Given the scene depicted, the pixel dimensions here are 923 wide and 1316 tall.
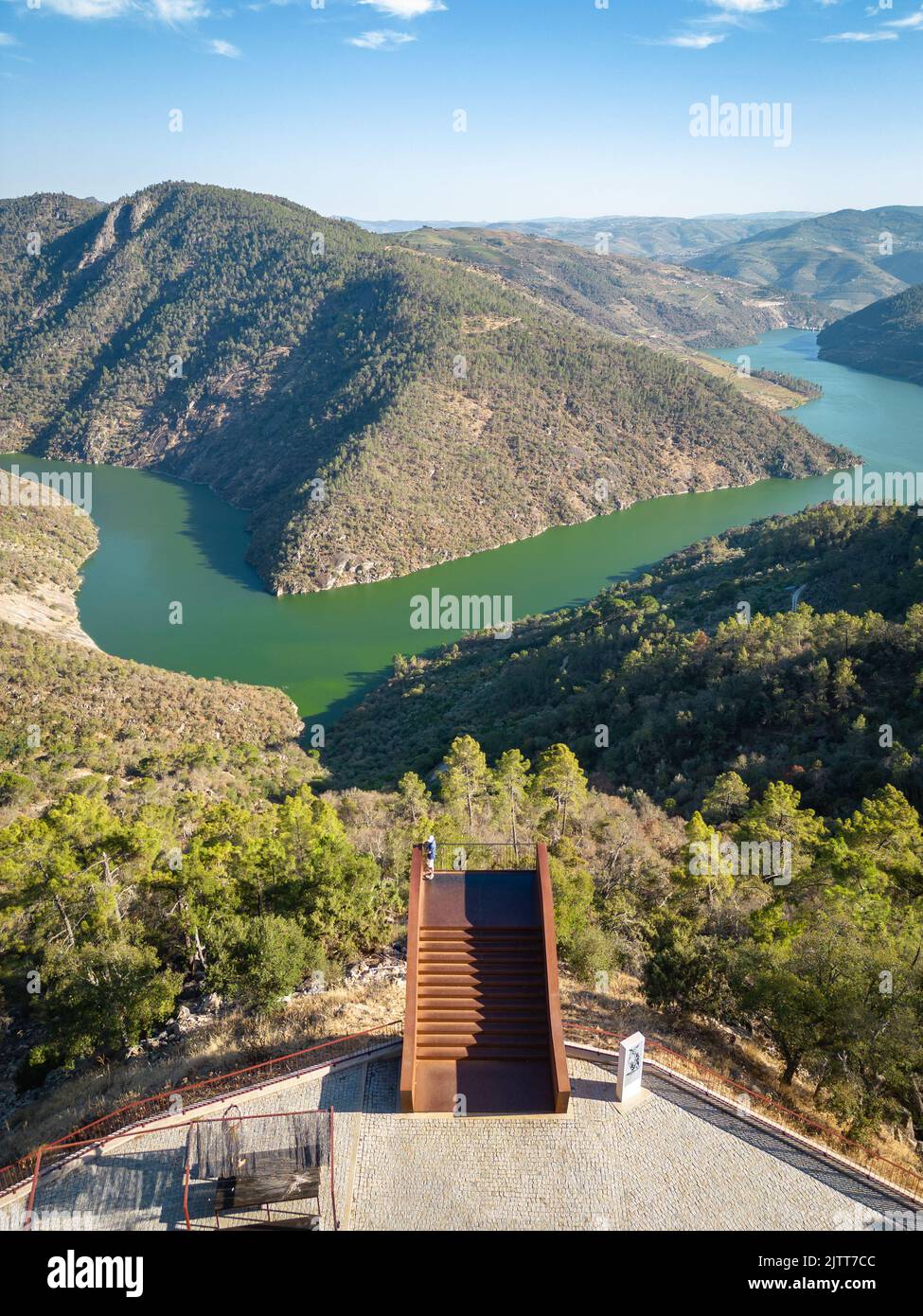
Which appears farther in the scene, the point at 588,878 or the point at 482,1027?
the point at 588,878

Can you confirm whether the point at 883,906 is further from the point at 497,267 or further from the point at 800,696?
the point at 497,267

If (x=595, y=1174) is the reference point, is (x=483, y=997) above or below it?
above

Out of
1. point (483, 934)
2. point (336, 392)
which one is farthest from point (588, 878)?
point (336, 392)

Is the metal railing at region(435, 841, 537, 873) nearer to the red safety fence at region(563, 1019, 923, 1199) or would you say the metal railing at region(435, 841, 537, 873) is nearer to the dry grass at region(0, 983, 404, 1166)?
the dry grass at region(0, 983, 404, 1166)

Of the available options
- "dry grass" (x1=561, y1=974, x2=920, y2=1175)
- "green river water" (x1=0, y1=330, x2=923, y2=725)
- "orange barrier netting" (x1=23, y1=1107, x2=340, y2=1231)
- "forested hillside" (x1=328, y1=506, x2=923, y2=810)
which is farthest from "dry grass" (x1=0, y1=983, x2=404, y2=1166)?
"green river water" (x1=0, y1=330, x2=923, y2=725)

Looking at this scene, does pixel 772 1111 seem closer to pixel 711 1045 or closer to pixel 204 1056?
pixel 711 1045

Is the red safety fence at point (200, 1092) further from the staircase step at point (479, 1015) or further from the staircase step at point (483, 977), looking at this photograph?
the staircase step at point (483, 977)

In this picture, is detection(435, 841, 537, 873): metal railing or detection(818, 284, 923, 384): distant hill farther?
detection(818, 284, 923, 384): distant hill

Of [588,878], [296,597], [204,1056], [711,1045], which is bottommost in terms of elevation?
[711,1045]
